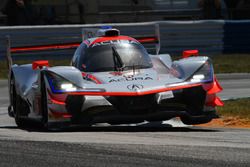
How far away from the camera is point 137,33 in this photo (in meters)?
23.8

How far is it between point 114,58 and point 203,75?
5.00 feet

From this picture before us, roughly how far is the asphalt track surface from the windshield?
217 cm

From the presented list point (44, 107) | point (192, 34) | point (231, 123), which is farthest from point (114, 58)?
point (192, 34)

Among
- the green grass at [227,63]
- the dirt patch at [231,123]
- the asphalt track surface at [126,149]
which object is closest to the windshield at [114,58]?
the dirt patch at [231,123]

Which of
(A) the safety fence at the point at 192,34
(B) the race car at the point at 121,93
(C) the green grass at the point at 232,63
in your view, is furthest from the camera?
(A) the safety fence at the point at 192,34

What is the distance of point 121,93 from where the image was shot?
9414mm

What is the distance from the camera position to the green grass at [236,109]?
1167 cm

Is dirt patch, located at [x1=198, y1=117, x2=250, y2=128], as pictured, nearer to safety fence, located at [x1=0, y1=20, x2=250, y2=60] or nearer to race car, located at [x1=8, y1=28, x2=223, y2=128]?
race car, located at [x1=8, y1=28, x2=223, y2=128]

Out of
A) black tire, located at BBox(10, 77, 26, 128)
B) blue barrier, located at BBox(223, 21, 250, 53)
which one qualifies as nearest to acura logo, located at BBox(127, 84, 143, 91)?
black tire, located at BBox(10, 77, 26, 128)

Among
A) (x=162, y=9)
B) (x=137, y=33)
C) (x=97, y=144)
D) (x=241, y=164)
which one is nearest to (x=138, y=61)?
(x=97, y=144)

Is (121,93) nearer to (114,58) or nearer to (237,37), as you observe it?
(114,58)

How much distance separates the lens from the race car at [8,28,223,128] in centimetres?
945

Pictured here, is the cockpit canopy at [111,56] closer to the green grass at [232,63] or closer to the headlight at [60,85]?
the headlight at [60,85]

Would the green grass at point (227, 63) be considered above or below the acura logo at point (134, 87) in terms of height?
below
